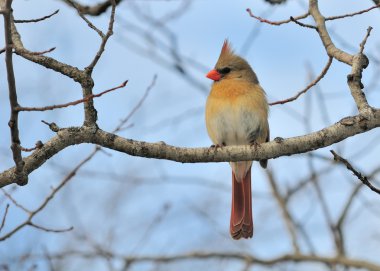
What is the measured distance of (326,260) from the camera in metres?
5.31

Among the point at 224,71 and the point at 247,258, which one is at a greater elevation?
the point at 224,71

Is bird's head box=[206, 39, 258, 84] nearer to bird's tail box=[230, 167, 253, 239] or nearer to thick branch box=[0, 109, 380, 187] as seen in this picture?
bird's tail box=[230, 167, 253, 239]

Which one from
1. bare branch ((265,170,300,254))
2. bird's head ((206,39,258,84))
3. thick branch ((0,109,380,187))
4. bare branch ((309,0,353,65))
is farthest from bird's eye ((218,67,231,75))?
bare branch ((265,170,300,254))

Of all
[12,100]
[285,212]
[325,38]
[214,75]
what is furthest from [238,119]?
[12,100]

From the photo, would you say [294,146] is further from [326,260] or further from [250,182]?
[326,260]

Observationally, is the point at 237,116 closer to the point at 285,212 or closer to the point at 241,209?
the point at 241,209

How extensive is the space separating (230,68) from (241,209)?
105 cm

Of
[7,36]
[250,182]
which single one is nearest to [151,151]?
[7,36]

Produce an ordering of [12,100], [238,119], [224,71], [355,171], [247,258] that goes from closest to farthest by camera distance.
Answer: [12,100] → [355,171] → [238,119] → [224,71] → [247,258]

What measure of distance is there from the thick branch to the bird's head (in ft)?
5.18

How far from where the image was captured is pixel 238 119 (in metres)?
4.14

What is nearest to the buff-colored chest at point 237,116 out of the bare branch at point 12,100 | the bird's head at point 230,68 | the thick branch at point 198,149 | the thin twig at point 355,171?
the bird's head at point 230,68

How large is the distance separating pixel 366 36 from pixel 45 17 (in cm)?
154

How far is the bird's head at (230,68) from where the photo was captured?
4.55m
